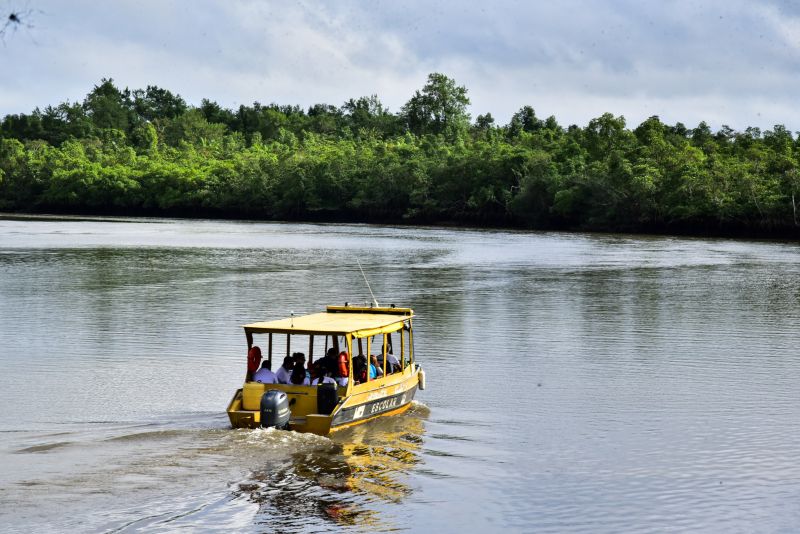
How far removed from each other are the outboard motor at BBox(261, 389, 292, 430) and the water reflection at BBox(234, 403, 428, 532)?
529mm

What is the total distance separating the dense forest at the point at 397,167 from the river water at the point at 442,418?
43.4m

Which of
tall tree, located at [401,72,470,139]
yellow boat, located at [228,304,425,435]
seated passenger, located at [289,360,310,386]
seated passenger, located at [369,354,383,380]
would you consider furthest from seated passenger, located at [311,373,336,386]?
tall tree, located at [401,72,470,139]

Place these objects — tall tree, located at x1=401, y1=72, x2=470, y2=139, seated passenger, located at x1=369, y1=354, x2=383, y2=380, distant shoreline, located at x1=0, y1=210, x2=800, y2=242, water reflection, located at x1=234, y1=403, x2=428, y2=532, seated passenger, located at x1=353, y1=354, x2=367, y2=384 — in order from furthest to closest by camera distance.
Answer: tall tree, located at x1=401, y1=72, x2=470, y2=139
distant shoreline, located at x1=0, y1=210, x2=800, y2=242
seated passenger, located at x1=369, y1=354, x2=383, y2=380
seated passenger, located at x1=353, y1=354, x2=367, y2=384
water reflection, located at x1=234, y1=403, x2=428, y2=532

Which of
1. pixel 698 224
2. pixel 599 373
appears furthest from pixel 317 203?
pixel 599 373

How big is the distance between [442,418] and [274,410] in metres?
3.90

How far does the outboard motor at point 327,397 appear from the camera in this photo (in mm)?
15500

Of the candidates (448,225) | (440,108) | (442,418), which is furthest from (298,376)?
(440,108)

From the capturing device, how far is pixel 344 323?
17172 millimetres

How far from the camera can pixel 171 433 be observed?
16.4 m

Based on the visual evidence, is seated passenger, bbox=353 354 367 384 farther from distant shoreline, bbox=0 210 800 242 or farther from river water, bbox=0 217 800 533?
distant shoreline, bbox=0 210 800 242

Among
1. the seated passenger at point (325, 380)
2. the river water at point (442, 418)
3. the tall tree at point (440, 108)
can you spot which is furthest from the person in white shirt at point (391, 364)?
the tall tree at point (440, 108)

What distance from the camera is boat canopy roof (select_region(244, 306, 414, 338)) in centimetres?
1633

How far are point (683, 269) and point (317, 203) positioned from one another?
7196 cm

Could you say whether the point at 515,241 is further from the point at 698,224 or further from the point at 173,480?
the point at 173,480
